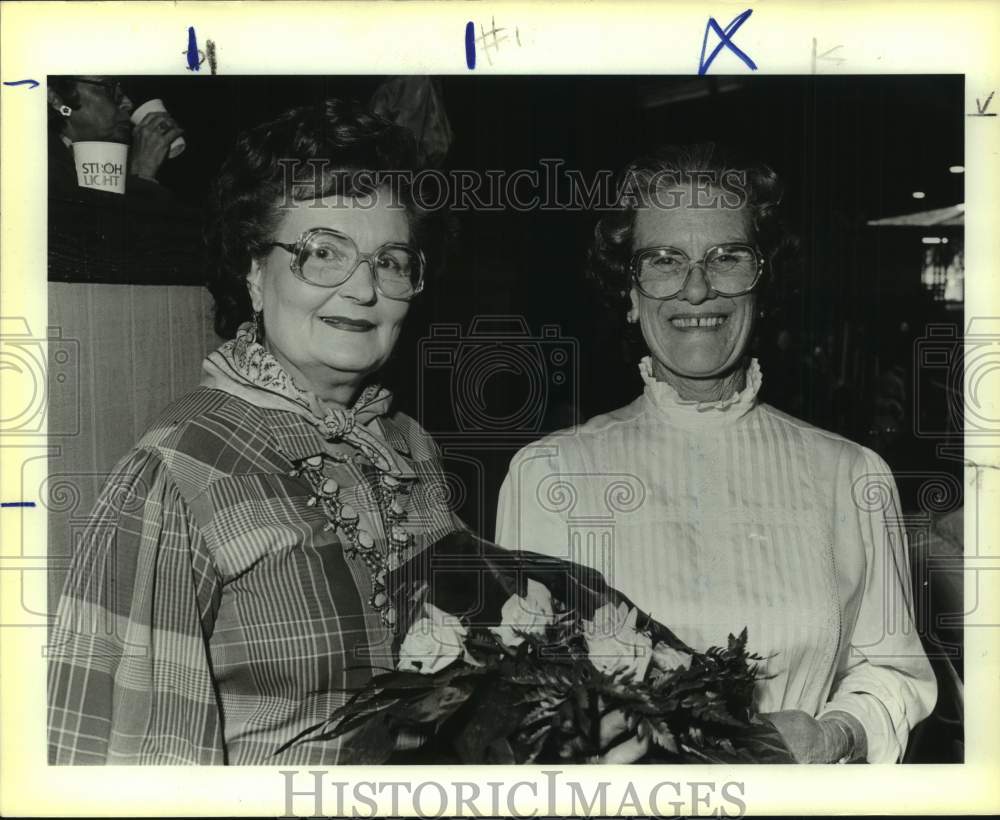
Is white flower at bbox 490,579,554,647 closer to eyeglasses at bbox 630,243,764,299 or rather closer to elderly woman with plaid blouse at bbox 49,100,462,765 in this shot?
elderly woman with plaid blouse at bbox 49,100,462,765

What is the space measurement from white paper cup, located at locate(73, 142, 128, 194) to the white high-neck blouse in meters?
1.15

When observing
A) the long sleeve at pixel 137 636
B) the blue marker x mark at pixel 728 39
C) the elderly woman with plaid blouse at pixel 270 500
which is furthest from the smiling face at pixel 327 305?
the blue marker x mark at pixel 728 39

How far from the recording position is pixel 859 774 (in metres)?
2.72

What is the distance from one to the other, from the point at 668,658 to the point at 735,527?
35 cm

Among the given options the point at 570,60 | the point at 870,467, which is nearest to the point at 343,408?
the point at 570,60

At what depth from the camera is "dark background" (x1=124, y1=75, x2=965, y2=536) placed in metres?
2.61

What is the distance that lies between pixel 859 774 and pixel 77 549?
77.3 inches

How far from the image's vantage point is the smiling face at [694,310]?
2.62 meters

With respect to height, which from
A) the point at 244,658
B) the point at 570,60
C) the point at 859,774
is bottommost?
the point at 859,774

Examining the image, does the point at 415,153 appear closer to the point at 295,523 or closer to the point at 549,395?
the point at 549,395

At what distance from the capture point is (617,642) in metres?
2.64

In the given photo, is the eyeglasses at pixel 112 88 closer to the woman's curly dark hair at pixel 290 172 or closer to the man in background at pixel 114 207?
the man in background at pixel 114 207

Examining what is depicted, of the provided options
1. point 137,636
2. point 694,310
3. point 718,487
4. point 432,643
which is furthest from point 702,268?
point 137,636

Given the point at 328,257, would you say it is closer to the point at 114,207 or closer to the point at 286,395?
the point at 286,395
